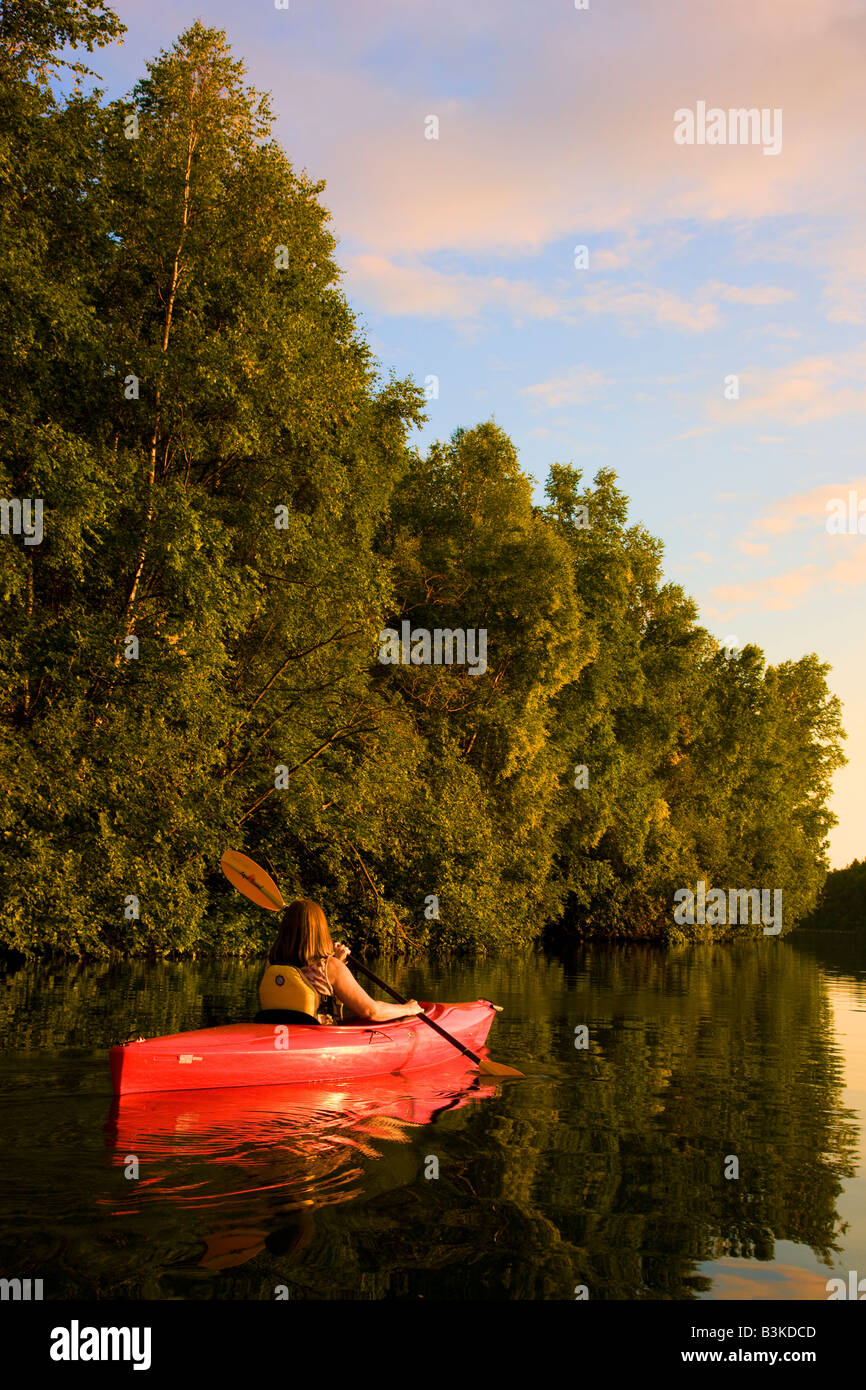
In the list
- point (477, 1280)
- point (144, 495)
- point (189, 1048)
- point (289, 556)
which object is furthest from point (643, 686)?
point (477, 1280)

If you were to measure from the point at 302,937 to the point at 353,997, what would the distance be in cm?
86

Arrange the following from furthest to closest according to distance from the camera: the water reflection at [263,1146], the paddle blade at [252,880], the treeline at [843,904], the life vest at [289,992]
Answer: the treeline at [843,904] < the paddle blade at [252,880] < the life vest at [289,992] < the water reflection at [263,1146]

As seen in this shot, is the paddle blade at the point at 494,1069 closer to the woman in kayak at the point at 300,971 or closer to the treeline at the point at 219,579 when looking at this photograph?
the woman in kayak at the point at 300,971

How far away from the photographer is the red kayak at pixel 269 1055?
8062 mm

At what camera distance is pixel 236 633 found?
19.2 meters

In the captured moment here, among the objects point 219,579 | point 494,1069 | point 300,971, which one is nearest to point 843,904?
point 219,579

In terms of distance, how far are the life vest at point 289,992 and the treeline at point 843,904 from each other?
90971 mm

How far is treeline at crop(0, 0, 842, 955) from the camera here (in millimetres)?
16891

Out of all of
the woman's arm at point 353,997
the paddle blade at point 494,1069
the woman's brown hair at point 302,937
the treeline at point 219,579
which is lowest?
the paddle blade at point 494,1069

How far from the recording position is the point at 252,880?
440 inches

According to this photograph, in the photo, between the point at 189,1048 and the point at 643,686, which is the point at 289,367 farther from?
the point at 643,686

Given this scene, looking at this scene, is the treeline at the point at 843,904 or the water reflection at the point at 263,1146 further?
the treeline at the point at 843,904

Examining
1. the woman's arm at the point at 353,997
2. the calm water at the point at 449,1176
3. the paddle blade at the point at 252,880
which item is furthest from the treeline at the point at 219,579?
the woman's arm at the point at 353,997
